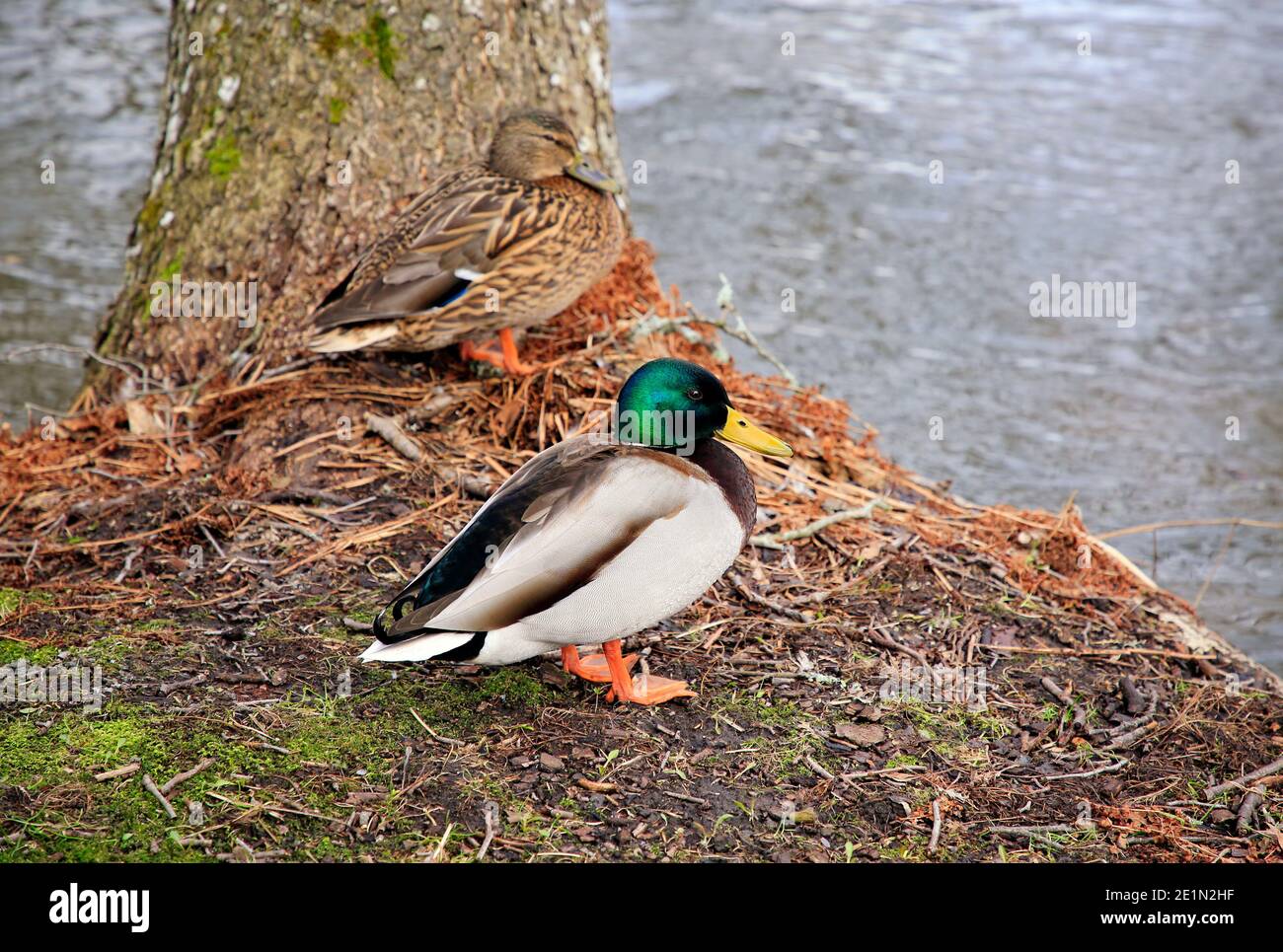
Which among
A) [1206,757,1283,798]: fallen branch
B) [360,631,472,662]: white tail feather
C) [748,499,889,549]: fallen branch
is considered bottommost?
[1206,757,1283,798]: fallen branch

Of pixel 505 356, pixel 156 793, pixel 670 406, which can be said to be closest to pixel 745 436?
pixel 670 406

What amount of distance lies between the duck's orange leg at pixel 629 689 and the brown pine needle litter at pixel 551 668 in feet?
0.12

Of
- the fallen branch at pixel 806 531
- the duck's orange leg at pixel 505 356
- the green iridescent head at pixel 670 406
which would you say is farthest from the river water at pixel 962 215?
the green iridescent head at pixel 670 406

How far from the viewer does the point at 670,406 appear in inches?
140

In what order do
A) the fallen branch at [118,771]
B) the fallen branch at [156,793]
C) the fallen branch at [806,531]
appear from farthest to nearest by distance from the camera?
the fallen branch at [806,531] → the fallen branch at [118,771] → the fallen branch at [156,793]

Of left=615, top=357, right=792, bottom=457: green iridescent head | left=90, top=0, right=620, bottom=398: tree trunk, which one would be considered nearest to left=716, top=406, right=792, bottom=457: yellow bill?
left=615, top=357, right=792, bottom=457: green iridescent head

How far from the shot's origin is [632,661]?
3.80 m

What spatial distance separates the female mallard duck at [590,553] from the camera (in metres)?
3.21

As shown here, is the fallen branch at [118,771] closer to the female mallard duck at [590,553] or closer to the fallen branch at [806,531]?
the female mallard duck at [590,553]

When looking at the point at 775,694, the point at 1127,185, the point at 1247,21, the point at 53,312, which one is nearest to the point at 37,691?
the point at 775,694

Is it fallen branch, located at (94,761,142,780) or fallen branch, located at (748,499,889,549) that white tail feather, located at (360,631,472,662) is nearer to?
fallen branch, located at (94,761,142,780)

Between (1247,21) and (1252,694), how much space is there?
9453 mm

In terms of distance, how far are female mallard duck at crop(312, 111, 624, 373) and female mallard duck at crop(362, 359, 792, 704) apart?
125 centimetres

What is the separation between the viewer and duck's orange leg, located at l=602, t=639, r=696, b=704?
11.6 feet
